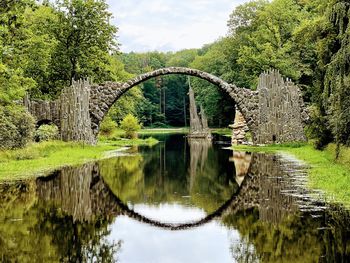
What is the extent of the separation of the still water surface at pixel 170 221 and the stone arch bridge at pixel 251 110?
12.8 m

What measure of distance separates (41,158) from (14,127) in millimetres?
1710

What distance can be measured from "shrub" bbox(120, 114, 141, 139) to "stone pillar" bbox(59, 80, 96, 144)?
15373mm

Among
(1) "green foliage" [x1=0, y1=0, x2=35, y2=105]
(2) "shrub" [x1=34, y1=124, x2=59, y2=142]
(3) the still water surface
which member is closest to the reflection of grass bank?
(3) the still water surface

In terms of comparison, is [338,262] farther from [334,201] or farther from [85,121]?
[85,121]

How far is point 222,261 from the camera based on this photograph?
6.18 m

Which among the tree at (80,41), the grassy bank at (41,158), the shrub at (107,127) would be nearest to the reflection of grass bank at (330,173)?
the grassy bank at (41,158)

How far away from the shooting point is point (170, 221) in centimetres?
894

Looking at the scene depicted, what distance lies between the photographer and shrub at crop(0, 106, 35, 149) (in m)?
20.2

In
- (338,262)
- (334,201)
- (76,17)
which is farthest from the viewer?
(76,17)

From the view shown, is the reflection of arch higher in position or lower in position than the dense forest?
lower

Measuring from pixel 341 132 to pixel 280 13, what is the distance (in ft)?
110

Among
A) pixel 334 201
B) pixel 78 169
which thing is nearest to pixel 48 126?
pixel 78 169

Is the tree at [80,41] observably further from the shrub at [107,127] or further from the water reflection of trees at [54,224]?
the water reflection of trees at [54,224]

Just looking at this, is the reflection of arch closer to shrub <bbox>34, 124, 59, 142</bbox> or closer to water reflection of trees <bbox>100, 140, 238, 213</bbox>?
water reflection of trees <bbox>100, 140, 238, 213</bbox>
